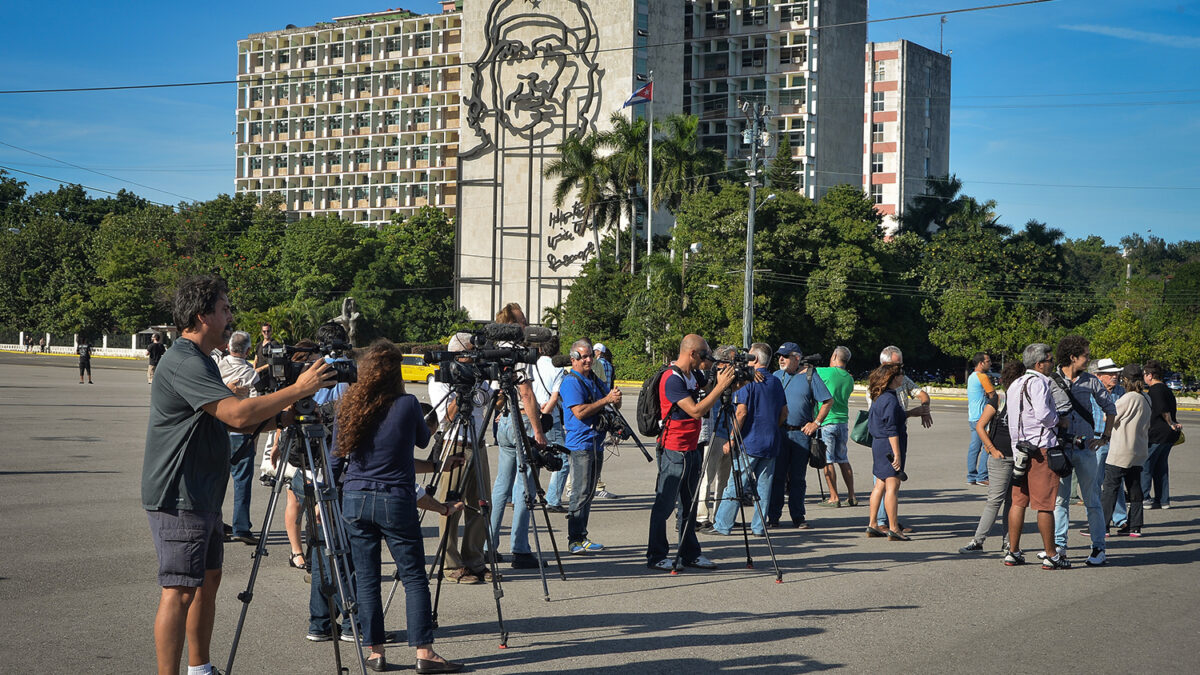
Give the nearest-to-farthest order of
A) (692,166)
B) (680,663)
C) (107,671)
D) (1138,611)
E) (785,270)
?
(107,671) → (680,663) → (1138,611) → (785,270) → (692,166)

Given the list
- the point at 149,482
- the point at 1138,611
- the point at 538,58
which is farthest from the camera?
the point at 538,58

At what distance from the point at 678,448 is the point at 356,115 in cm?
11338

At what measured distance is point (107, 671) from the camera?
5.80 m

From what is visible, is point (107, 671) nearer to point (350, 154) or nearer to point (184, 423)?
point (184, 423)

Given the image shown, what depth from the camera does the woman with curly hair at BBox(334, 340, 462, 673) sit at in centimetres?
573

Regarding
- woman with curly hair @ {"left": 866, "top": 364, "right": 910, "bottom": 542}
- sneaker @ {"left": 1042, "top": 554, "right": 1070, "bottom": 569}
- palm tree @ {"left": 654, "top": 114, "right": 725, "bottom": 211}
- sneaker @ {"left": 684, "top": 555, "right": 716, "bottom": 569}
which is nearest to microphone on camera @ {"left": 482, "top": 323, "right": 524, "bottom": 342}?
sneaker @ {"left": 684, "top": 555, "right": 716, "bottom": 569}

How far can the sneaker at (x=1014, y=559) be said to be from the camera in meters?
9.35

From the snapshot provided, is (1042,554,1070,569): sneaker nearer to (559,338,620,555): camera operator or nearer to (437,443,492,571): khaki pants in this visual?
(559,338,620,555): camera operator

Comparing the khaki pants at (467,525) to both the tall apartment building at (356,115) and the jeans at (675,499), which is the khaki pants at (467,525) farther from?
the tall apartment building at (356,115)

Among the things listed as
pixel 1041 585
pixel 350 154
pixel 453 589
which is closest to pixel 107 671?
pixel 453 589

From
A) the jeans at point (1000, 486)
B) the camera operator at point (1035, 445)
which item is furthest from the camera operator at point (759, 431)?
the camera operator at point (1035, 445)

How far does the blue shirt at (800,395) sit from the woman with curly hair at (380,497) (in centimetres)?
683

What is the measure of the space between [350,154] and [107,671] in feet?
381

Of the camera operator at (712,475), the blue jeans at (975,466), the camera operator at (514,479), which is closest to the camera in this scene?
the camera operator at (514,479)
